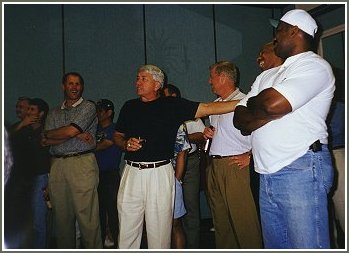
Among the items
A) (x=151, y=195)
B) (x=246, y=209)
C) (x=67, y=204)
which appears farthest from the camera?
(x=67, y=204)

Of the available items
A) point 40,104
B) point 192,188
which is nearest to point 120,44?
point 40,104

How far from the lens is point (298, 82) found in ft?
4.62

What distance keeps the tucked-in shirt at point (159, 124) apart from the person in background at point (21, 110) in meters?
1.29

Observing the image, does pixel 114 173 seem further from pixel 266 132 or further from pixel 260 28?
pixel 260 28

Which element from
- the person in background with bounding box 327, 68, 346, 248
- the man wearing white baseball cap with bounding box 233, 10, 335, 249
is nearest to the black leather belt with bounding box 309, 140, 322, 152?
the man wearing white baseball cap with bounding box 233, 10, 335, 249

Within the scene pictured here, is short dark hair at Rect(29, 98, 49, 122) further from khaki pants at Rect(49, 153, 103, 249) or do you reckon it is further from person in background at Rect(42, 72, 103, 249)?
khaki pants at Rect(49, 153, 103, 249)

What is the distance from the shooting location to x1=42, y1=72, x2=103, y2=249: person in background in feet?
8.95

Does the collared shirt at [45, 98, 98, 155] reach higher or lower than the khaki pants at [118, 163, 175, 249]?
higher

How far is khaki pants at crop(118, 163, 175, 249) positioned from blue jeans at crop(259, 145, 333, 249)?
884mm

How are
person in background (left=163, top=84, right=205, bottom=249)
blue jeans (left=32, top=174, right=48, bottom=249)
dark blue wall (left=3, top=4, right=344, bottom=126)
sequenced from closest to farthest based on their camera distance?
blue jeans (left=32, top=174, right=48, bottom=249) < person in background (left=163, top=84, right=205, bottom=249) < dark blue wall (left=3, top=4, right=344, bottom=126)

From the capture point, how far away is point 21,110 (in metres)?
3.34

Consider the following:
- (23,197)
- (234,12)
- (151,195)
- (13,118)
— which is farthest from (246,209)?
(234,12)

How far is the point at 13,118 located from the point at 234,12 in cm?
304

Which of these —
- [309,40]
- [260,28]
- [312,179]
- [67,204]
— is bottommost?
[67,204]
